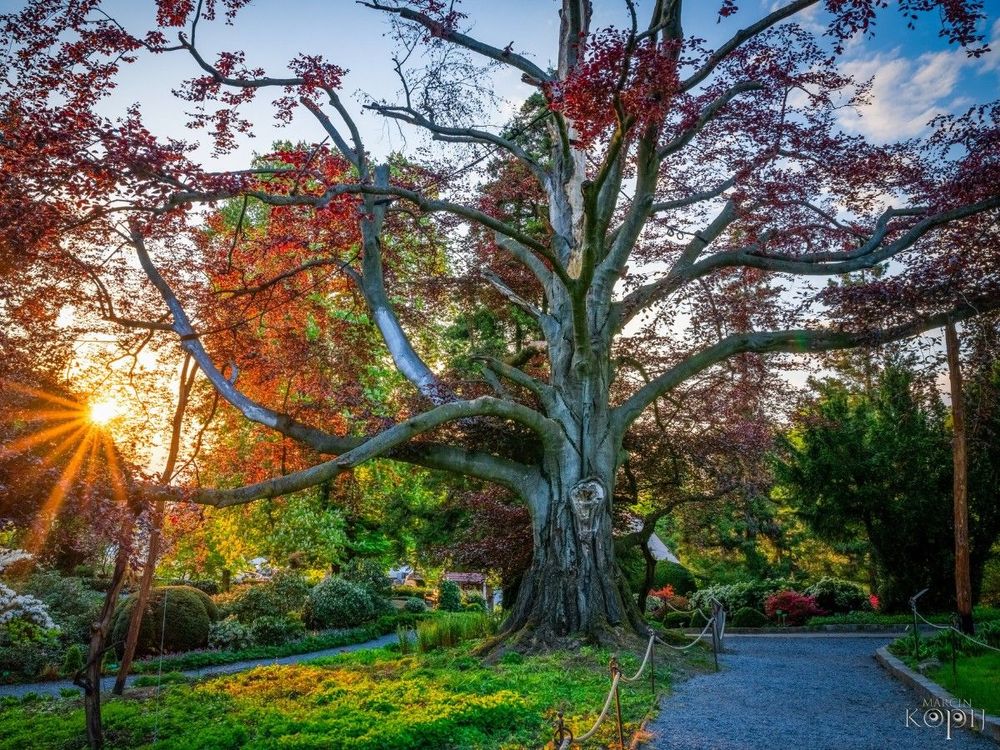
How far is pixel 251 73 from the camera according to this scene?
28.9 ft

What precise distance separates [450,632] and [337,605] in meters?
7.75

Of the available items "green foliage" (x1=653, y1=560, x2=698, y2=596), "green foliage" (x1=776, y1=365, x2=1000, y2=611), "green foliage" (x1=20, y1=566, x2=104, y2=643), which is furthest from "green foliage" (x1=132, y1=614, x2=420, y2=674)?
"green foliage" (x1=776, y1=365, x2=1000, y2=611)

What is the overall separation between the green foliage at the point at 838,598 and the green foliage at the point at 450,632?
1001 cm

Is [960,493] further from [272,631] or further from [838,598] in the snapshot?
[272,631]

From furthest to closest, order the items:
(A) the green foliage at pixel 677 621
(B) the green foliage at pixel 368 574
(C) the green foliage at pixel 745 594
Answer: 1. (B) the green foliage at pixel 368 574
2. (C) the green foliage at pixel 745 594
3. (A) the green foliage at pixel 677 621

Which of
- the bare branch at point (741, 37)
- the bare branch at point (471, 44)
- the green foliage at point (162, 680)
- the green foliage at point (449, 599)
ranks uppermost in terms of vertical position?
the bare branch at point (471, 44)

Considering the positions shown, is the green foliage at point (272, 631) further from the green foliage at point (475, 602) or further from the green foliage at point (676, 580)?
the green foliage at point (676, 580)

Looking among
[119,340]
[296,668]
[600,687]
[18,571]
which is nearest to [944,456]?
[600,687]

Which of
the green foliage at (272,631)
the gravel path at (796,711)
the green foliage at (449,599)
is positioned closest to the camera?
the gravel path at (796,711)

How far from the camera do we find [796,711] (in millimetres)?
6555

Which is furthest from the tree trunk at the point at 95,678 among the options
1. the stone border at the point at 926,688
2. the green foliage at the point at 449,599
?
the green foliage at the point at 449,599

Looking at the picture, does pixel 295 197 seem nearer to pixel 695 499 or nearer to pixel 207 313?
pixel 207 313

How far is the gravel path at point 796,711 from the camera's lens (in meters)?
5.29

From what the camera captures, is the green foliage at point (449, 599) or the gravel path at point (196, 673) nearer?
the gravel path at point (196, 673)
